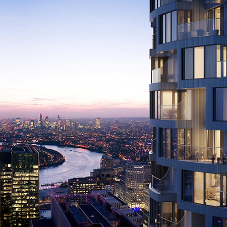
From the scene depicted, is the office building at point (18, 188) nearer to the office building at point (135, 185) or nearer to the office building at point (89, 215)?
the office building at point (89, 215)

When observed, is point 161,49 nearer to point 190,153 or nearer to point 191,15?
point 191,15

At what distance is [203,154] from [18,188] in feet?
Result: 66.9

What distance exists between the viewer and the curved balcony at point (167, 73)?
3.52 meters

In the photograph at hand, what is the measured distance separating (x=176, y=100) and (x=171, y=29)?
61 cm

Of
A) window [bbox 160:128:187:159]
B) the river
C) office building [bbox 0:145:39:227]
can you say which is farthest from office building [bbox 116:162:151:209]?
window [bbox 160:128:187:159]

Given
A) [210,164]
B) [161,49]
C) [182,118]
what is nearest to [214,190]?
[210,164]

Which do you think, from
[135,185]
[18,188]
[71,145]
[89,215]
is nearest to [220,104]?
[89,215]

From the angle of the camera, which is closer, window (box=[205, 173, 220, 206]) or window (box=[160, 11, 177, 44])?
window (box=[205, 173, 220, 206])

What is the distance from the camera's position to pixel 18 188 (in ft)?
72.4

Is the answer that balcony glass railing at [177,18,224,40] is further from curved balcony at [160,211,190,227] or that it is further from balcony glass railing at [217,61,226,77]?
curved balcony at [160,211,190,227]

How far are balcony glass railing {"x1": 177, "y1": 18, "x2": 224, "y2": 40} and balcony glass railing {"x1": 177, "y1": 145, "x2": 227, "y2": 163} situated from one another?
888 mm

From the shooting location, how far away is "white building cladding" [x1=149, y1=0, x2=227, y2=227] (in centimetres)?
290

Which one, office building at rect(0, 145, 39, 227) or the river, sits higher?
office building at rect(0, 145, 39, 227)

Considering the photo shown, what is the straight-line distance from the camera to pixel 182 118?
129 inches
